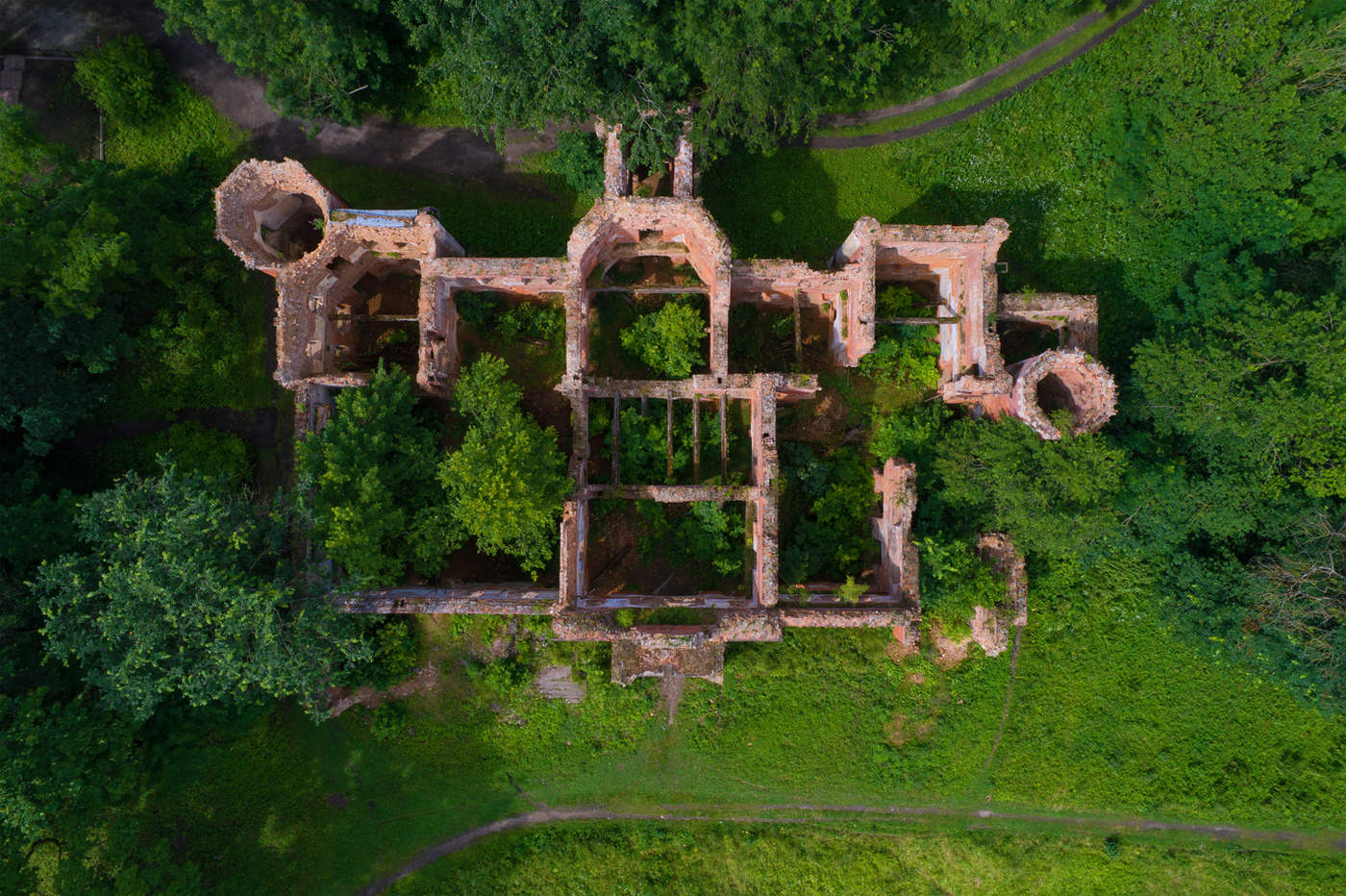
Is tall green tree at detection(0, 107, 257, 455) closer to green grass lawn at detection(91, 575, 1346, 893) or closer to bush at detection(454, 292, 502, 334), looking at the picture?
bush at detection(454, 292, 502, 334)

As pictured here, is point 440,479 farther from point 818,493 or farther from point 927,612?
point 927,612

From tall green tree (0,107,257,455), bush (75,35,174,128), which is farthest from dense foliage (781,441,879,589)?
bush (75,35,174,128)

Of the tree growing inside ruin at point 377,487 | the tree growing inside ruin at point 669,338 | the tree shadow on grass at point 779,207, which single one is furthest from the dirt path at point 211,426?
the tree shadow on grass at point 779,207

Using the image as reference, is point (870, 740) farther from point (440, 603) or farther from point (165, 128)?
point (165, 128)

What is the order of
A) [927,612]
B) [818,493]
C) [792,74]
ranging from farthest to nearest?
[818,493] < [927,612] < [792,74]

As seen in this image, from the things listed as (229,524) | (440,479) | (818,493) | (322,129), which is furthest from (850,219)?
(229,524)

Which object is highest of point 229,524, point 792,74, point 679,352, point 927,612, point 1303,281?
point 792,74
